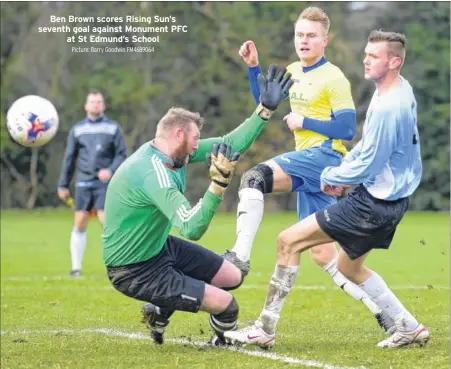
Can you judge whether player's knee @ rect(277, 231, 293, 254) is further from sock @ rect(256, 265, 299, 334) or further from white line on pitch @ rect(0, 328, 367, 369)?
white line on pitch @ rect(0, 328, 367, 369)

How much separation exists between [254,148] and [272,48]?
413 cm

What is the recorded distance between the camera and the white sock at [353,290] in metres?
8.91

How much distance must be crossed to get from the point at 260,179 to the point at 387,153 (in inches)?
57.4

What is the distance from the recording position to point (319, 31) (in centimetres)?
890

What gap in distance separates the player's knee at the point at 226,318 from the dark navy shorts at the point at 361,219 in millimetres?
1016

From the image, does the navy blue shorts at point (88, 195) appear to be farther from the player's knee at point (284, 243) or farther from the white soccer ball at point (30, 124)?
the player's knee at point (284, 243)

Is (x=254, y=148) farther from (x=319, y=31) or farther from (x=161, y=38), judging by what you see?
(x=319, y=31)

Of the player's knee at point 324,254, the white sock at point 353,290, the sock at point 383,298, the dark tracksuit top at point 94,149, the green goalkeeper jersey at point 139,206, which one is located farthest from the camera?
the dark tracksuit top at point 94,149

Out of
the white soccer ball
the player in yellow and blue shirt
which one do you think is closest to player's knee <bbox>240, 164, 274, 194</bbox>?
the player in yellow and blue shirt

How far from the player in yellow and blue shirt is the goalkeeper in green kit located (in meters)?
0.41

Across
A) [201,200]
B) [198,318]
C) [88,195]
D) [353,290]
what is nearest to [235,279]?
[353,290]

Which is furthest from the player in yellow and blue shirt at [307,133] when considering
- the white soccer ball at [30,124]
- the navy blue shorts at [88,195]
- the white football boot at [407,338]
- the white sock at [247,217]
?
the navy blue shorts at [88,195]

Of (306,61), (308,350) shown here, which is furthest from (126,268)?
(306,61)

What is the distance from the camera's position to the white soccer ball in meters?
13.3
